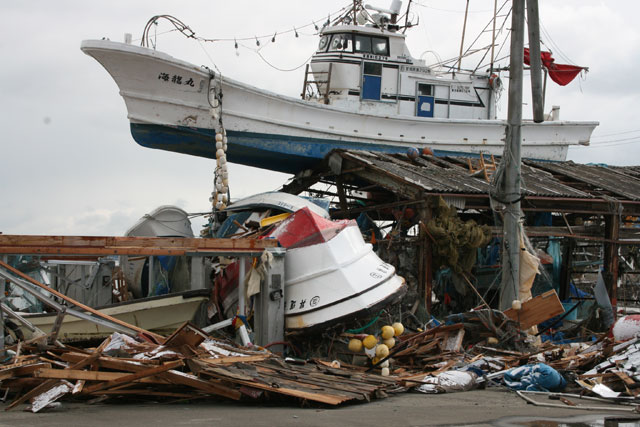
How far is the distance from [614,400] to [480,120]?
2023cm

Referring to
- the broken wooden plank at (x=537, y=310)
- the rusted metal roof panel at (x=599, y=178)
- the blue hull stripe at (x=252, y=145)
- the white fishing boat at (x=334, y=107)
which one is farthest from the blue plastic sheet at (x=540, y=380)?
the blue hull stripe at (x=252, y=145)

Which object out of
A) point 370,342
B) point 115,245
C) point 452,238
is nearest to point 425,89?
point 452,238

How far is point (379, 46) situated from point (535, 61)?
13075mm

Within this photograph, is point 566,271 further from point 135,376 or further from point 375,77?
point 135,376

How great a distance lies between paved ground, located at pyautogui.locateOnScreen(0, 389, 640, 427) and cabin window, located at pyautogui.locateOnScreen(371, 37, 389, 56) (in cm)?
2028

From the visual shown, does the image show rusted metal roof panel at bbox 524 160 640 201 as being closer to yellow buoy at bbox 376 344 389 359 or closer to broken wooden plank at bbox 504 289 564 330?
broken wooden plank at bbox 504 289 564 330

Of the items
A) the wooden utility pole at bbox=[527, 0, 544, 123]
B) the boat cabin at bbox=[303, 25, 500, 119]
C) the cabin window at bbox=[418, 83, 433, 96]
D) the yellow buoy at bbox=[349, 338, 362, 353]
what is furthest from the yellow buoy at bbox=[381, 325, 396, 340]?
the cabin window at bbox=[418, 83, 433, 96]

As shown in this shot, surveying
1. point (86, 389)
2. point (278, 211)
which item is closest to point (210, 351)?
point (86, 389)

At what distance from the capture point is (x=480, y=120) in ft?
88.5

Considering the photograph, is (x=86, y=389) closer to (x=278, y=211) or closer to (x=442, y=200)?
(x=278, y=211)

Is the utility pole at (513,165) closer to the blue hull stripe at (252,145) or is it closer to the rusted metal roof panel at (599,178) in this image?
the rusted metal roof panel at (599,178)

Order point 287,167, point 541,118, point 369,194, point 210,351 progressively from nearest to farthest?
1. point 210,351
2. point 541,118
3. point 369,194
4. point 287,167

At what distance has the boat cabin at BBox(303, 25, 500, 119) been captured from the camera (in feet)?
85.0

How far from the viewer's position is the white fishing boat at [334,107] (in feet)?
71.2
